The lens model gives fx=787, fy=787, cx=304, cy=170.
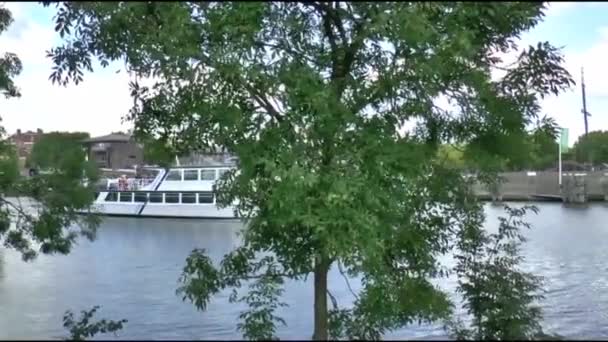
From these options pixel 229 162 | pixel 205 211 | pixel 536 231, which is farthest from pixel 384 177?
pixel 205 211

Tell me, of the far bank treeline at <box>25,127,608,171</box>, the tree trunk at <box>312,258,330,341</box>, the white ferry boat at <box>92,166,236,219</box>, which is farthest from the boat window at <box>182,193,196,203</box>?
the tree trunk at <box>312,258,330,341</box>

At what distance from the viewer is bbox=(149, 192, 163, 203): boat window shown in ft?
170

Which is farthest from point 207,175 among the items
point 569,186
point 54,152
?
point 569,186

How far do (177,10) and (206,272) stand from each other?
90.7 inches

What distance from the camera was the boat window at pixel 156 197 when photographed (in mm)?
51875

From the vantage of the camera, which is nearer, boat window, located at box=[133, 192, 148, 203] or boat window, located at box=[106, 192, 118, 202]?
boat window, located at box=[133, 192, 148, 203]

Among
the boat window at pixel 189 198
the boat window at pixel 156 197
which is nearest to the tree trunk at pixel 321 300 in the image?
the boat window at pixel 189 198

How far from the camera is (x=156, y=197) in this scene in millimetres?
52375

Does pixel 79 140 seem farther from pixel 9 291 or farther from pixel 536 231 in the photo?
pixel 536 231

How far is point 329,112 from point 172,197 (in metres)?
46.8

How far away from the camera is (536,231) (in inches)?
1543

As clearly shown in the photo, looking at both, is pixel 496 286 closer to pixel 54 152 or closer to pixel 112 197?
pixel 54 152

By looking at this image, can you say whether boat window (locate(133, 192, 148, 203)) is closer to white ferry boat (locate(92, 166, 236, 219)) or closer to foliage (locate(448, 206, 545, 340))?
white ferry boat (locate(92, 166, 236, 219))

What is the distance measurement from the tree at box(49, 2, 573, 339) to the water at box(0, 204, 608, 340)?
39.9 inches
